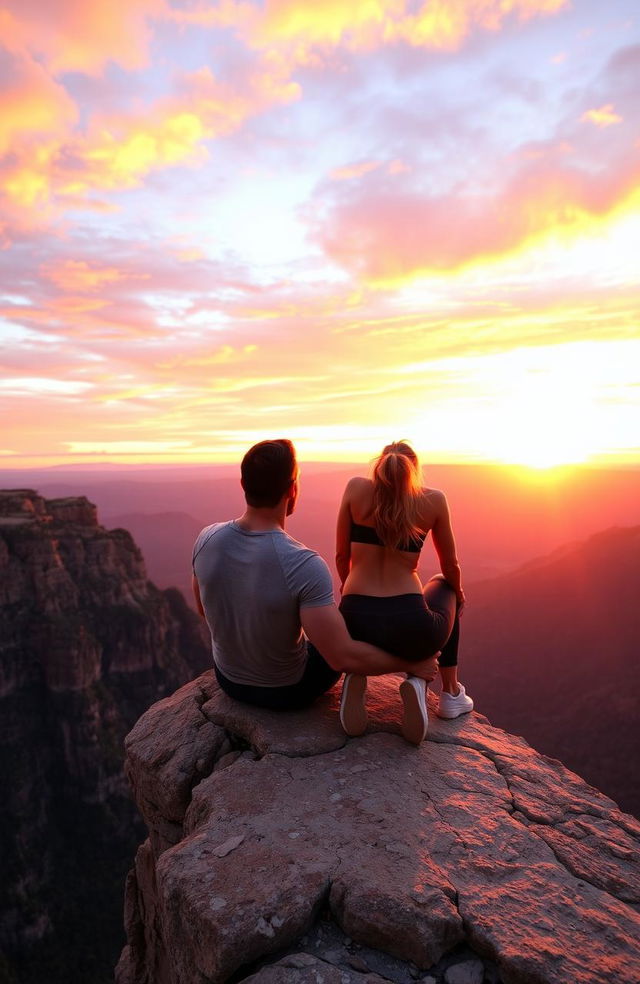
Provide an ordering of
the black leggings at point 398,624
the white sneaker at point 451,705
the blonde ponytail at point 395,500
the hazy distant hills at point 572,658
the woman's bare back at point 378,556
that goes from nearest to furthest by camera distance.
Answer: the black leggings at point 398,624, the blonde ponytail at point 395,500, the woman's bare back at point 378,556, the white sneaker at point 451,705, the hazy distant hills at point 572,658

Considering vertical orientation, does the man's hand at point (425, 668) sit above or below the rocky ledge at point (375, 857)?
above

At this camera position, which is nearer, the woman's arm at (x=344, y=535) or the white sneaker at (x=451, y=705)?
the woman's arm at (x=344, y=535)

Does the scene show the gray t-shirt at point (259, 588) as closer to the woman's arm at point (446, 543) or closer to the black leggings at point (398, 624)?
the black leggings at point (398, 624)

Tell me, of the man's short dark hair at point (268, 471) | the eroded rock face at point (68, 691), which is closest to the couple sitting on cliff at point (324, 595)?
the man's short dark hair at point (268, 471)

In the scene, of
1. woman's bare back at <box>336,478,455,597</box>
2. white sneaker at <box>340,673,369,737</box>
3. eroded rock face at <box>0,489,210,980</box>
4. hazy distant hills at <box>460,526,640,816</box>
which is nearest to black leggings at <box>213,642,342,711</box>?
white sneaker at <box>340,673,369,737</box>

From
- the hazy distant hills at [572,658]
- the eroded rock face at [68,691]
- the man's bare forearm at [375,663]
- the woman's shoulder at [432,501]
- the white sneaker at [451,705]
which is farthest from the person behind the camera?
the eroded rock face at [68,691]

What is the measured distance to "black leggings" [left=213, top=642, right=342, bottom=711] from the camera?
14.2 feet

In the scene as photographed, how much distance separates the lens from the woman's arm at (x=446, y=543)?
4344 millimetres

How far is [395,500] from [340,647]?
1.06 metres

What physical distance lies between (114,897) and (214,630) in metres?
38.3

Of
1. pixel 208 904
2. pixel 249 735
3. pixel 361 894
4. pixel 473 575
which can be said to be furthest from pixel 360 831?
pixel 473 575

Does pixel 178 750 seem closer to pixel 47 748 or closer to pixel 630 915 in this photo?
pixel 630 915

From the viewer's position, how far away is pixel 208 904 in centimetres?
268

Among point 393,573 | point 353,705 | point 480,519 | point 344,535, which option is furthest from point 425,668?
point 480,519
